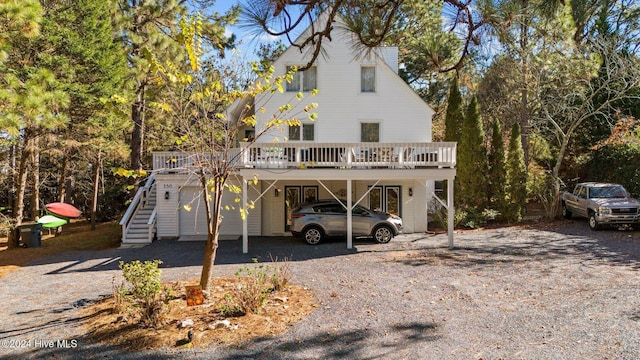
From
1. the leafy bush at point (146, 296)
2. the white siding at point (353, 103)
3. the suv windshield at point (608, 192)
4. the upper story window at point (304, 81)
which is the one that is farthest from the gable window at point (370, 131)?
the leafy bush at point (146, 296)

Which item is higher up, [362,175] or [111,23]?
[111,23]

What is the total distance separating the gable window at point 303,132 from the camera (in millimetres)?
15867

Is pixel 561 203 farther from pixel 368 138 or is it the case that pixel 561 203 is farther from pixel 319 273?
pixel 319 273

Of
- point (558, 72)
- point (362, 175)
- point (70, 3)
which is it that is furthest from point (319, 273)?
point (558, 72)

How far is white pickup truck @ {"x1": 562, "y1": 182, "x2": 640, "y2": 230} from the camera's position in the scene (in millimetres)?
13502

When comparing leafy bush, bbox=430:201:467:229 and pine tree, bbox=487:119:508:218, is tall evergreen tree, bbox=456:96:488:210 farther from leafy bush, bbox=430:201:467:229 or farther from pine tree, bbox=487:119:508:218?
leafy bush, bbox=430:201:467:229

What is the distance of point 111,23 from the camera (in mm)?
14961

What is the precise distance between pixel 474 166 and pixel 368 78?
624 cm

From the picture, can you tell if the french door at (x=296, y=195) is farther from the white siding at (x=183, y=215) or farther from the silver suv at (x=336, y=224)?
the silver suv at (x=336, y=224)

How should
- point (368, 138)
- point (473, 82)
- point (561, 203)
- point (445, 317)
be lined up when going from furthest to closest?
point (473, 82) → point (561, 203) → point (368, 138) → point (445, 317)

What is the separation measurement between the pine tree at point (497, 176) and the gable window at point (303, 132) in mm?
8363

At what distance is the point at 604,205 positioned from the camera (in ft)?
45.1

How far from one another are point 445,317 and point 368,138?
1062cm

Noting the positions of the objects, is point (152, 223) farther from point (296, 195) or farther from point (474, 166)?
point (474, 166)
